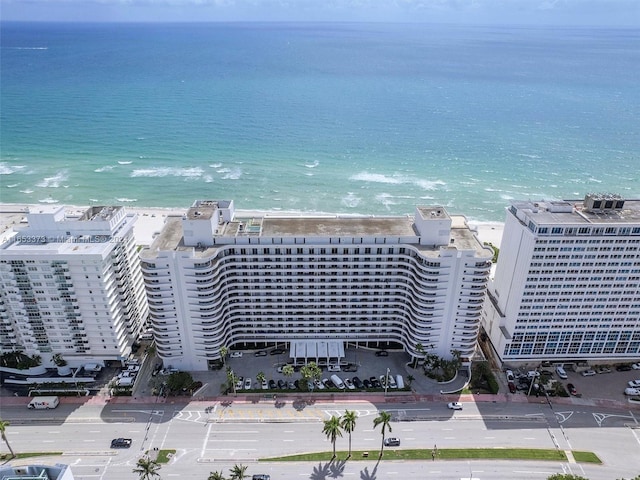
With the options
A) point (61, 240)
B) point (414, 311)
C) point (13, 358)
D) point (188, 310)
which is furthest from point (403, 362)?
point (13, 358)

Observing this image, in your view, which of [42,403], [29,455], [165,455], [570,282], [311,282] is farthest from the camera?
[311,282]

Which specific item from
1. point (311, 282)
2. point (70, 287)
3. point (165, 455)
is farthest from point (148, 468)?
point (311, 282)

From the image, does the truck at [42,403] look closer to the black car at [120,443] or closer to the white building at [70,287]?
the white building at [70,287]

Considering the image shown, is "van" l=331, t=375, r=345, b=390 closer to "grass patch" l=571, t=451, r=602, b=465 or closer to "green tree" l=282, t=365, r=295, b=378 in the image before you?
"green tree" l=282, t=365, r=295, b=378

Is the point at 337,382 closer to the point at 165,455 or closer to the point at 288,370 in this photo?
the point at 288,370

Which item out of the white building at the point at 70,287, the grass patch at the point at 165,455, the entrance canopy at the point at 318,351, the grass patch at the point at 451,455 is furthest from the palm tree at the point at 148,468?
the entrance canopy at the point at 318,351

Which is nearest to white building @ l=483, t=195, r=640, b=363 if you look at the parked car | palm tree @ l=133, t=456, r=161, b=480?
the parked car

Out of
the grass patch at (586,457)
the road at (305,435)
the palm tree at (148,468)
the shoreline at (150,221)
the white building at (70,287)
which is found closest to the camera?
the palm tree at (148,468)

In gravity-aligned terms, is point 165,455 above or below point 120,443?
below
